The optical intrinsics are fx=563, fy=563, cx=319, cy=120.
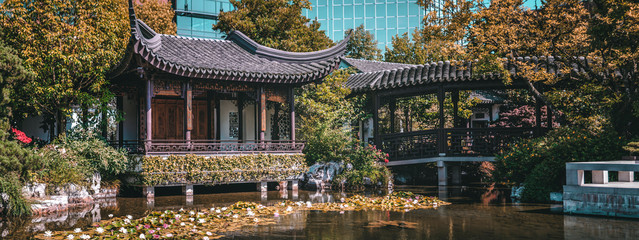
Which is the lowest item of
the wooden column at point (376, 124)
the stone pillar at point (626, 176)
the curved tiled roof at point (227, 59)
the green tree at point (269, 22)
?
the stone pillar at point (626, 176)

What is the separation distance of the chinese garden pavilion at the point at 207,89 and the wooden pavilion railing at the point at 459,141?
3210 millimetres

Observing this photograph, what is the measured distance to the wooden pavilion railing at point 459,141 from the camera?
15.1 m

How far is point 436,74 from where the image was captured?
51.9 feet

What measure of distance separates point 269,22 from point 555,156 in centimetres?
1311

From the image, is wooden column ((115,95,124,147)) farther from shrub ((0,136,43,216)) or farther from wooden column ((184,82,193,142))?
shrub ((0,136,43,216))

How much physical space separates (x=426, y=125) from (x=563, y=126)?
942 centimetres

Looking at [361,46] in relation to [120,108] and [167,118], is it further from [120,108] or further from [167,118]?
[120,108]

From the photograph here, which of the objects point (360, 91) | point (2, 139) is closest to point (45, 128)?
point (2, 139)

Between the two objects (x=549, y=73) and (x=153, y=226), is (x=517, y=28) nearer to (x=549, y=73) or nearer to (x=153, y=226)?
(x=549, y=73)

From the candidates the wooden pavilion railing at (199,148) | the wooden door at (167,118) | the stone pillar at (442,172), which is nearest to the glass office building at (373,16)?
the wooden door at (167,118)

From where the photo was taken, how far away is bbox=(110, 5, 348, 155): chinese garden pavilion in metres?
13.3

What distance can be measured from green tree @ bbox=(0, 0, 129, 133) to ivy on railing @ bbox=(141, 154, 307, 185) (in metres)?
2.66

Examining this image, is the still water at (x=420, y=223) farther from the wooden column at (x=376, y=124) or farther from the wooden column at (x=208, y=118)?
the wooden column at (x=208, y=118)

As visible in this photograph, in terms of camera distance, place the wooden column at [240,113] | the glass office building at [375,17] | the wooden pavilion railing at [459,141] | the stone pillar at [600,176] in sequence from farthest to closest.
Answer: the glass office building at [375,17], the wooden column at [240,113], the wooden pavilion railing at [459,141], the stone pillar at [600,176]
